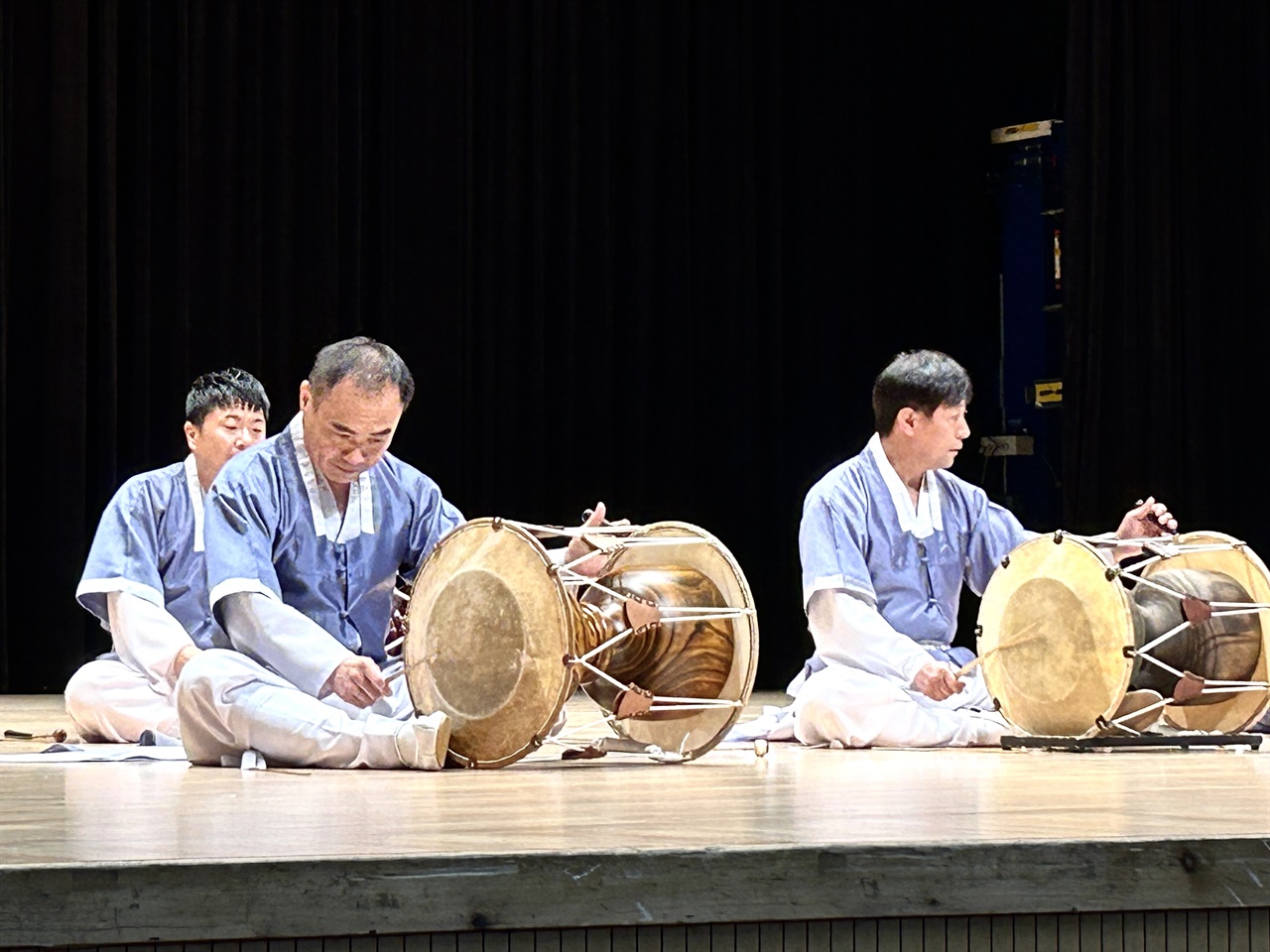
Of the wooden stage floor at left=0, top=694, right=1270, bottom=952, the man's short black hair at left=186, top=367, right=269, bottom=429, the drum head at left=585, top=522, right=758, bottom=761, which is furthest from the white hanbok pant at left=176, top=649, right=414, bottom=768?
the man's short black hair at left=186, top=367, right=269, bottom=429

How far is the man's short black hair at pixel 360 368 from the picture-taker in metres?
3.52

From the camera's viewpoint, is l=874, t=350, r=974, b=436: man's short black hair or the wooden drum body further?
l=874, t=350, r=974, b=436: man's short black hair

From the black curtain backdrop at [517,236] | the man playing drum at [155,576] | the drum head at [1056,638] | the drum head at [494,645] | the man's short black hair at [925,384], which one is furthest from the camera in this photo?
the black curtain backdrop at [517,236]

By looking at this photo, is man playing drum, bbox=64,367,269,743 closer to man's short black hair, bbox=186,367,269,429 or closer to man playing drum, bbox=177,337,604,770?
man's short black hair, bbox=186,367,269,429

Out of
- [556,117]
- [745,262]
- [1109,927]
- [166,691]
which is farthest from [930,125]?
[1109,927]

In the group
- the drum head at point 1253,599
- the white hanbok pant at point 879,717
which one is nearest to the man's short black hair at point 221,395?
the white hanbok pant at point 879,717

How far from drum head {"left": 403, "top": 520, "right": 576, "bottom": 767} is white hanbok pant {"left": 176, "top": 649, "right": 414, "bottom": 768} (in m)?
0.12

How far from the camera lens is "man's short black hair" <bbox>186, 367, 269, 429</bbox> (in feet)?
14.3

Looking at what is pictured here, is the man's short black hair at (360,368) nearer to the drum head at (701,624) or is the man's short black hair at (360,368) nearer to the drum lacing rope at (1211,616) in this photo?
the drum head at (701,624)

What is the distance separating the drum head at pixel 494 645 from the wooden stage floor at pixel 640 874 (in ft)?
2.26

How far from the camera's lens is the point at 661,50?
23.3 ft

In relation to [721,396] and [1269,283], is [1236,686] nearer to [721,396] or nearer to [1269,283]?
[1269,283]

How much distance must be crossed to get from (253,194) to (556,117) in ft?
3.75

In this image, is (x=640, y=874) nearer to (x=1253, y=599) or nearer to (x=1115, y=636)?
(x=1115, y=636)
